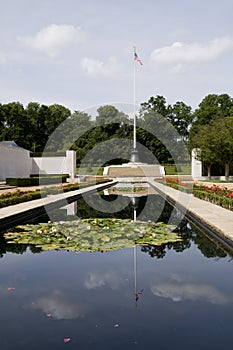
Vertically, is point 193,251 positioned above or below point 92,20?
below

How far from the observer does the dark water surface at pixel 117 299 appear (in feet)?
9.49

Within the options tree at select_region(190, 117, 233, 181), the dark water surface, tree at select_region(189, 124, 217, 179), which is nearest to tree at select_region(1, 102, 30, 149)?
tree at select_region(189, 124, 217, 179)

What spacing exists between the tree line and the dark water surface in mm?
40618

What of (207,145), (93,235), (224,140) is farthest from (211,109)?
(93,235)

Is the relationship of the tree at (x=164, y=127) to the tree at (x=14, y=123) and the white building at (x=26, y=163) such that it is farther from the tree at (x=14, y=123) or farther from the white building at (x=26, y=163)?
the tree at (x=14, y=123)

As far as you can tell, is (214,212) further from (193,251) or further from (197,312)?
(197,312)

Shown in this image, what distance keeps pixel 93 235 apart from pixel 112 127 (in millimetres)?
45787

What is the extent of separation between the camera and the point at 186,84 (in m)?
19.9

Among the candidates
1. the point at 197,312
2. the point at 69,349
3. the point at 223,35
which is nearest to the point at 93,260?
the point at 197,312

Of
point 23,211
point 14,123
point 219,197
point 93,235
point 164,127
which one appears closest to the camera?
point 93,235

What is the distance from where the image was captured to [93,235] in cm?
689

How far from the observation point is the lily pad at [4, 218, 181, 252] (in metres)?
6.08

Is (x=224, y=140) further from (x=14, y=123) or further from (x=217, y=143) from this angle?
(x=14, y=123)

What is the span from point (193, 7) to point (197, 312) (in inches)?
445
